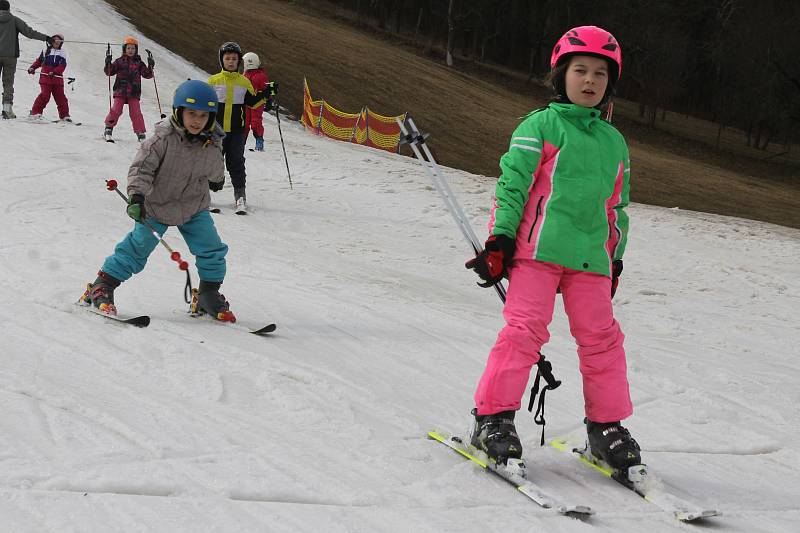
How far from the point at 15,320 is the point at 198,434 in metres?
2.12

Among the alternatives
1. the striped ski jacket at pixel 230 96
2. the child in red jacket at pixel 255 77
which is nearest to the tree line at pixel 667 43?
the child in red jacket at pixel 255 77

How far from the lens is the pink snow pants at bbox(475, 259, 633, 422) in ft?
11.5

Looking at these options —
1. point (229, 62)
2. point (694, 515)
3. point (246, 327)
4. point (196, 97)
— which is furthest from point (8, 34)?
point (694, 515)

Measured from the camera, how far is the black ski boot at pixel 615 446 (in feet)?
11.8

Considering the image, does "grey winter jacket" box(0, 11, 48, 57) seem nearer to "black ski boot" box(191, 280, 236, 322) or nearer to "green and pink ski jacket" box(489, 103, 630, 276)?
"black ski boot" box(191, 280, 236, 322)

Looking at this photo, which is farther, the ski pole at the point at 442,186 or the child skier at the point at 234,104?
the child skier at the point at 234,104

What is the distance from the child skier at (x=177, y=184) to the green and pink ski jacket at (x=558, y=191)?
259 cm

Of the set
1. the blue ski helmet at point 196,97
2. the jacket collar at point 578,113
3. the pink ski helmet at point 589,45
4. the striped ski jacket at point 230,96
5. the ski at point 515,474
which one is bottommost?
the ski at point 515,474

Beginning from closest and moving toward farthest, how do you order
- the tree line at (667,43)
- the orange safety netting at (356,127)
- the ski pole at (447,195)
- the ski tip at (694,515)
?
1. the ski tip at (694,515)
2. the ski pole at (447,195)
3. the orange safety netting at (356,127)
4. the tree line at (667,43)

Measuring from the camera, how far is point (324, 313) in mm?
6520

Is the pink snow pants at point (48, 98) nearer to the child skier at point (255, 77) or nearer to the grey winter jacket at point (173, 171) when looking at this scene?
the child skier at point (255, 77)

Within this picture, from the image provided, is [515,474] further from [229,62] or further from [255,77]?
[255,77]

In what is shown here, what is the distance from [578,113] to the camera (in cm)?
363

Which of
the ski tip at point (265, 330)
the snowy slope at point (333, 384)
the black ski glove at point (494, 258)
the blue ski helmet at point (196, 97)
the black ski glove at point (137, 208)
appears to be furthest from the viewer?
the ski tip at point (265, 330)
